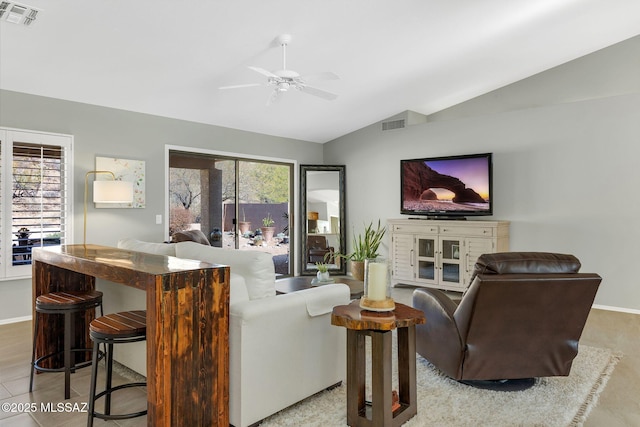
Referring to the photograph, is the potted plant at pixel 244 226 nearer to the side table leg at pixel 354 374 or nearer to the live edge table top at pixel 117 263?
the live edge table top at pixel 117 263

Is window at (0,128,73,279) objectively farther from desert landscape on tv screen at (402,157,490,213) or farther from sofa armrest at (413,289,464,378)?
desert landscape on tv screen at (402,157,490,213)

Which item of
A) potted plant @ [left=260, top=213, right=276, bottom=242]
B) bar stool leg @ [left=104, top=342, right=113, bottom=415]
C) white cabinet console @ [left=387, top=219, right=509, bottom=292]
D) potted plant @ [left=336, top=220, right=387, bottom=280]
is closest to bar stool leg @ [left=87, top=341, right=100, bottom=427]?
bar stool leg @ [left=104, top=342, right=113, bottom=415]

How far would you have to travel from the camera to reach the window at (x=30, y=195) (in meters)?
4.05

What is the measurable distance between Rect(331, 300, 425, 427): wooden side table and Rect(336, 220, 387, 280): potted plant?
377cm

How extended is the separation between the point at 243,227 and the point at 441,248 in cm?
296

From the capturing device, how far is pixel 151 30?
3.49m

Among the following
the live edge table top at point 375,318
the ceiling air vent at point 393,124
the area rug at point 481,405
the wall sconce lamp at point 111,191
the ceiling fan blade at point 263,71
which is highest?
the ceiling air vent at point 393,124

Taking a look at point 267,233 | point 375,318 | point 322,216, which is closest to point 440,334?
point 375,318

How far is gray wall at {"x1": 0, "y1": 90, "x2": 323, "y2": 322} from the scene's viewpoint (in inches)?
165

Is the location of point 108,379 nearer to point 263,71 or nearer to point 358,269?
point 263,71

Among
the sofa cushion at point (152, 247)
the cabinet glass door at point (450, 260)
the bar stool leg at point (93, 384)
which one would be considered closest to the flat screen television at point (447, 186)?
the cabinet glass door at point (450, 260)

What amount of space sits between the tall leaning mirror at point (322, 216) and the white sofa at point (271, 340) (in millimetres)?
4446

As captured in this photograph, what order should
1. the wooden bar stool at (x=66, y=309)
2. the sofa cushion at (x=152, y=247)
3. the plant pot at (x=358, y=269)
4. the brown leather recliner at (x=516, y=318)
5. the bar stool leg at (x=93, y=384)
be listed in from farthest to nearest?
the plant pot at (x=358, y=269)
the sofa cushion at (x=152, y=247)
the wooden bar stool at (x=66, y=309)
the brown leather recliner at (x=516, y=318)
the bar stool leg at (x=93, y=384)

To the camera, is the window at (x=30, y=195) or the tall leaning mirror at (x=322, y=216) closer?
the window at (x=30, y=195)
